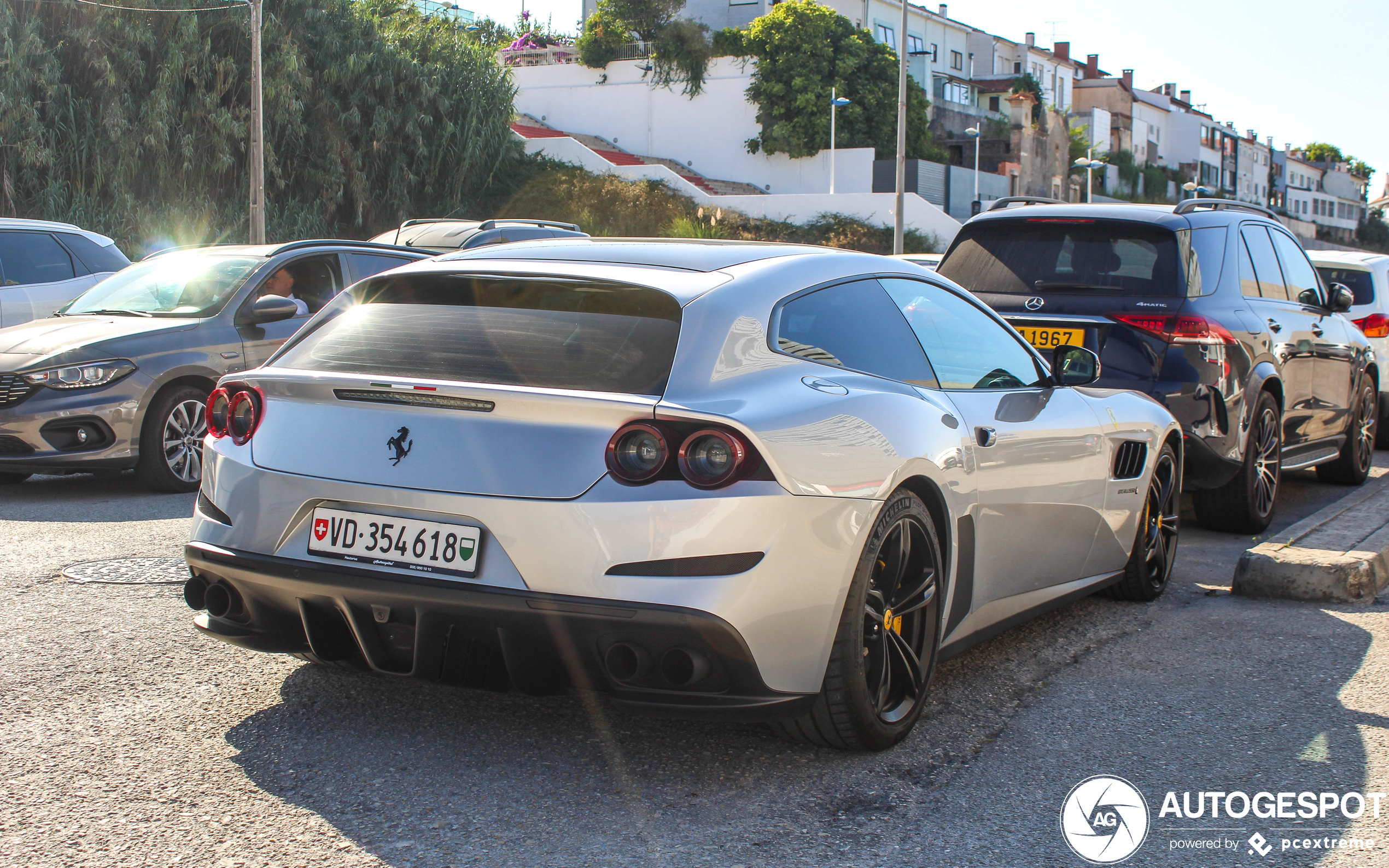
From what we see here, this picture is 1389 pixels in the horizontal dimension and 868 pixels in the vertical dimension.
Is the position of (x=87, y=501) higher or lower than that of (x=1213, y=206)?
lower

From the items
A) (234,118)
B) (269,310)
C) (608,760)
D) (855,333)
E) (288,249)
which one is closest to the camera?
(608,760)

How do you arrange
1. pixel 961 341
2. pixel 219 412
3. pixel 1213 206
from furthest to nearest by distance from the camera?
pixel 1213 206, pixel 961 341, pixel 219 412

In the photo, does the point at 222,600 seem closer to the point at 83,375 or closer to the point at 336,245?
the point at 83,375

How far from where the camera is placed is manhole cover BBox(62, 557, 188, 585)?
5570 millimetres

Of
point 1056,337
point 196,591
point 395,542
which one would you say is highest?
point 1056,337

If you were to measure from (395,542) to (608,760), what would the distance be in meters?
0.87

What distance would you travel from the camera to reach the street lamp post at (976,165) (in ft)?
174

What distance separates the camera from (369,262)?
9.80 m

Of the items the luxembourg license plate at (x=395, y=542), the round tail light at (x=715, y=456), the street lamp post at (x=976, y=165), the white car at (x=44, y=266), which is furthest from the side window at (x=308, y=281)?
the street lamp post at (x=976, y=165)

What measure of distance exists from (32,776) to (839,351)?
2.51 metres

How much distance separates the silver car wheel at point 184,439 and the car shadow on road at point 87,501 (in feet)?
0.69

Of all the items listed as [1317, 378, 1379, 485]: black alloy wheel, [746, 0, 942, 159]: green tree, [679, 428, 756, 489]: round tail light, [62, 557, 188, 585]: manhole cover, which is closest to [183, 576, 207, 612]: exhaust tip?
[679, 428, 756, 489]: round tail light

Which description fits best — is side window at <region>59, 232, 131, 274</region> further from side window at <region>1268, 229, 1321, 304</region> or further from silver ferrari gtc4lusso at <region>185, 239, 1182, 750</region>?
side window at <region>1268, 229, 1321, 304</region>

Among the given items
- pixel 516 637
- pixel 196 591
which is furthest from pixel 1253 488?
pixel 196 591
